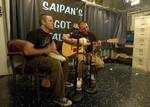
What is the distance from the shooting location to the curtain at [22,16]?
3123 millimetres

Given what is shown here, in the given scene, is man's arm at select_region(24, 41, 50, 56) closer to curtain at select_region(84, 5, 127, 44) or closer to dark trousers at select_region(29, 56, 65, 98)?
dark trousers at select_region(29, 56, 65, 98)

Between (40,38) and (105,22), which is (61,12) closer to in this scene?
(105,22)

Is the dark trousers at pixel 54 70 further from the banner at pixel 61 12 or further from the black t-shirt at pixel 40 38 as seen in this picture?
the banner at pixel 61 12

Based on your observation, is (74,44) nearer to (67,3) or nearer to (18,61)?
(18,61)

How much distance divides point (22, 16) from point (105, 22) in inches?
113

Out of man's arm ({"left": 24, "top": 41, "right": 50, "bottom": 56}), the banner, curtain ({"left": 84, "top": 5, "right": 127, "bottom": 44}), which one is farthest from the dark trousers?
curtain ({"left": 84, "top": 5, "right": 127, "bottom": 44})

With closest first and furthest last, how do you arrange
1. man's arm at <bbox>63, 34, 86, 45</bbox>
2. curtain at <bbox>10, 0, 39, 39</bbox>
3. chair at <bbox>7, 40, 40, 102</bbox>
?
chair at <bbox>7, 40, 40, 102</bbox> < man's arm at <bbox>63, 34, 86, 45</bbox> < curtain at <bbox>10, 0, 39, 39</bbox>

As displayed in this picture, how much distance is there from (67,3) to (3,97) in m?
2.61

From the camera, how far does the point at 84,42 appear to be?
238 centimetres

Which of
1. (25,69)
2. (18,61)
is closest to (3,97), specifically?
(25,69)

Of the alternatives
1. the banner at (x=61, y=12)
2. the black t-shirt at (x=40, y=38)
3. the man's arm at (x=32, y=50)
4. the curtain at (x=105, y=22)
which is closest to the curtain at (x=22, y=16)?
the banner at (x=61, y=12)

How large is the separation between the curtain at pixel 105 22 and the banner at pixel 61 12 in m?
0.50

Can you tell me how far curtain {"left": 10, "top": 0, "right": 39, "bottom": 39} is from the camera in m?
3.12

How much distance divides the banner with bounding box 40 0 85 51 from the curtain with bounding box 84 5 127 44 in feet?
1.65
